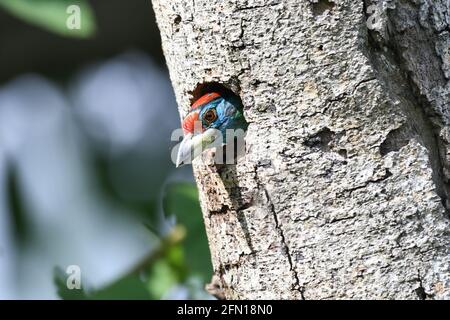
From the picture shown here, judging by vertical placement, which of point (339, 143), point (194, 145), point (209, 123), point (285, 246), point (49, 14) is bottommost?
point (285, 246)

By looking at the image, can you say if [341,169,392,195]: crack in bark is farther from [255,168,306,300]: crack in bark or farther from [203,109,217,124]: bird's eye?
[203,109,217,124]: bird's eye

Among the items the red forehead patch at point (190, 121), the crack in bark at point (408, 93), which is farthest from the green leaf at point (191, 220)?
the crack in bark at point (408, 93)

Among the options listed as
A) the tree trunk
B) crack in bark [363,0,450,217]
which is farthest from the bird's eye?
crack in bark [363,0,450,217]

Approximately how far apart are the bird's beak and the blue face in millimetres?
36

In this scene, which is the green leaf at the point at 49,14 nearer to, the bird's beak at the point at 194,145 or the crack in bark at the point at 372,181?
the bird's beak at the point at 194,145

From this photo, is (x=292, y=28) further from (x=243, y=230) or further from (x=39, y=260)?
(x=39, y=260)

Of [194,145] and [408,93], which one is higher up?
[194,145]

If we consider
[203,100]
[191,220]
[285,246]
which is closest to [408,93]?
[285,246]

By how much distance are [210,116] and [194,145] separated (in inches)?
5.5

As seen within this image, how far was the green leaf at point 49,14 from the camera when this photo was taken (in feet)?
13.3

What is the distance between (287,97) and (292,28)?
244 mm

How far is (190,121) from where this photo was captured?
12.7ft

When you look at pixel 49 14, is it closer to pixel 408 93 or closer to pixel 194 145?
pixel 194 145

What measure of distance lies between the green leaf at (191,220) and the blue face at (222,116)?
61 cm
